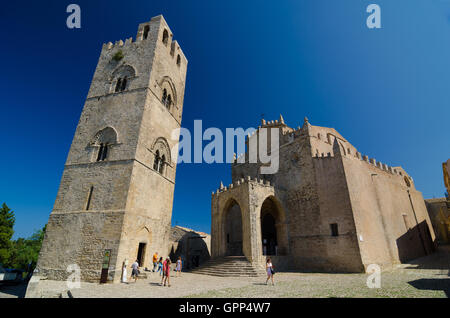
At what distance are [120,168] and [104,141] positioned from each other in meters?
2.96

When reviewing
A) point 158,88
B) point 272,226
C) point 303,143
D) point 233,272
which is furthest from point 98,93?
point 272,226

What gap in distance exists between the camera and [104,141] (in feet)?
51.1

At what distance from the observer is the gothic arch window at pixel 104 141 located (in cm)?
1530

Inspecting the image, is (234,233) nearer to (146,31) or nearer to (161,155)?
(161,155)

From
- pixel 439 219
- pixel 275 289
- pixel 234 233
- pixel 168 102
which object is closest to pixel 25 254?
pixel 234 233

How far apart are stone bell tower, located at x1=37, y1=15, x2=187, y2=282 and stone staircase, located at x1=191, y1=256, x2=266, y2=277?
382 cm

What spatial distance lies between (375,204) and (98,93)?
81.1 feet

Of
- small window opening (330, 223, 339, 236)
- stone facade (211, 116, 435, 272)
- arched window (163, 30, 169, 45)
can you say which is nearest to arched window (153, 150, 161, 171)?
stone facade (211, 116, 435, 272)

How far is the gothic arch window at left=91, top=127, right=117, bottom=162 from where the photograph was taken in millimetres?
15304

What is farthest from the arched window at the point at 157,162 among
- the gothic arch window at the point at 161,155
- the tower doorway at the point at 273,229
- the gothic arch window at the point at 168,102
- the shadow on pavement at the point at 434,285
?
the shadow on pavement at the point at 434,285

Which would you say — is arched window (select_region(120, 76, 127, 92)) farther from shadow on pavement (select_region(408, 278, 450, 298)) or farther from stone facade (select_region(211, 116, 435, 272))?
shadow on pavement (select_region(408, 278, 450, 298))

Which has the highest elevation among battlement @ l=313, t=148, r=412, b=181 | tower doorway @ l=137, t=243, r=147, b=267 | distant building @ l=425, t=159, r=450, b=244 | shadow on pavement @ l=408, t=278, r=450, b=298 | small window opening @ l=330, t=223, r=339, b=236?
battlement @ l=313, t=148, r=412, b=181

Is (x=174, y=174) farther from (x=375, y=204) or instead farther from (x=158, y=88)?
(x=375, y=204)
